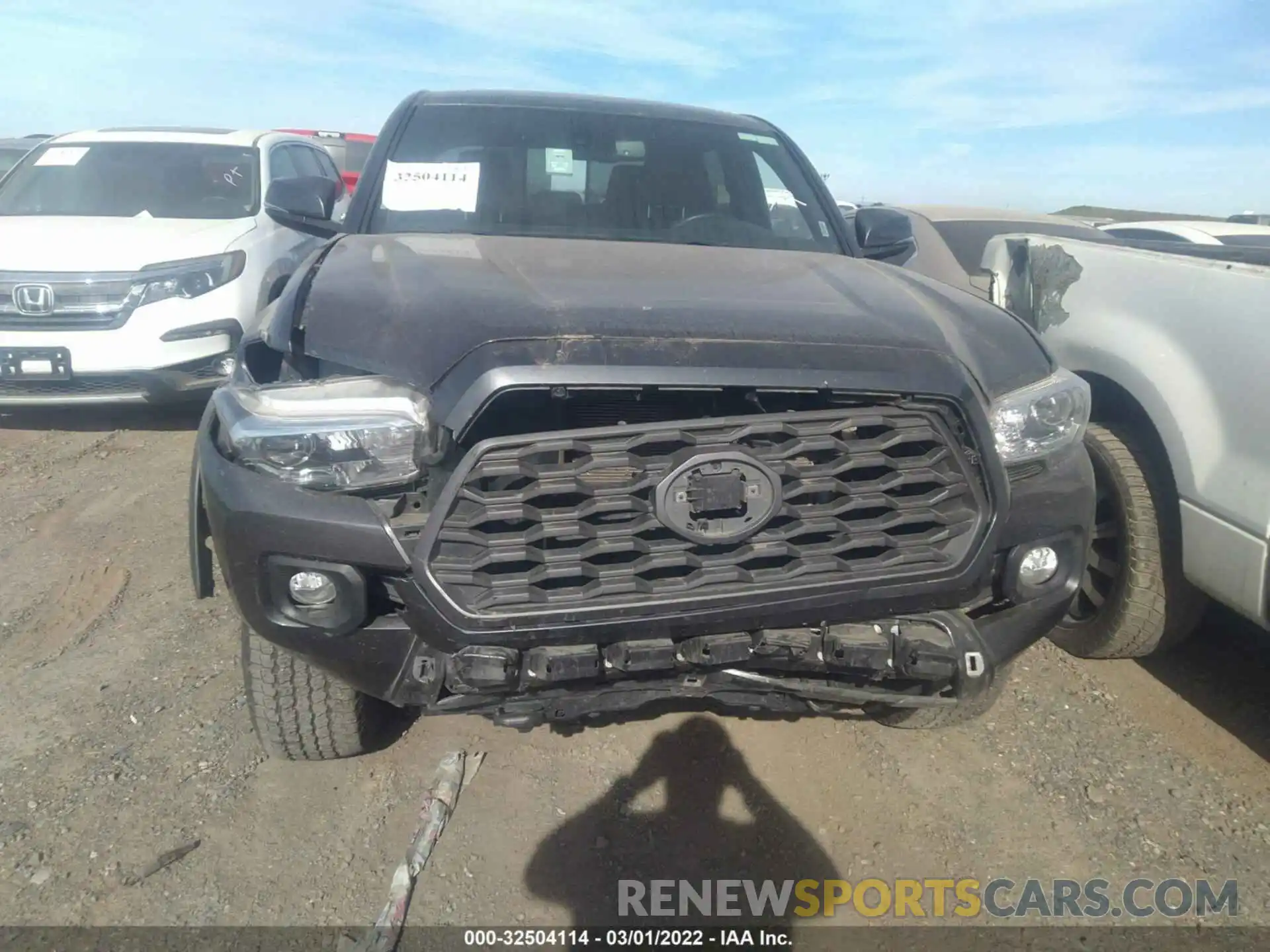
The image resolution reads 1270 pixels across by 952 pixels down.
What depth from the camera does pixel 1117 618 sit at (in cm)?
300

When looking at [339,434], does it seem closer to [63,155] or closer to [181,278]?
[181,278]

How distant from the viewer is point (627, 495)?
6.09 feet

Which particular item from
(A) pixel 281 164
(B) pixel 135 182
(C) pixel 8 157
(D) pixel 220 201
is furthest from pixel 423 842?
(C) pixel 8 157

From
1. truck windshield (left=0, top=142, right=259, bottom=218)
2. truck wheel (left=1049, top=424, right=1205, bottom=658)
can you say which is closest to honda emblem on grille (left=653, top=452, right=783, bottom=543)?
truck wheel (left=1049, top=424, right=1205, bottom=658)

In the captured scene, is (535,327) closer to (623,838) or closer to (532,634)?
(532,634)

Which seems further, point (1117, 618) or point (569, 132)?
point (569, 132)

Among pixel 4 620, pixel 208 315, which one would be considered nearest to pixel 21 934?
pixel 4 620

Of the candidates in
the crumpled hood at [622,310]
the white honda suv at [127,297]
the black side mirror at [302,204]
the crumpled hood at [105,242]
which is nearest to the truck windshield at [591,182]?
the black side mirror at [302,204]

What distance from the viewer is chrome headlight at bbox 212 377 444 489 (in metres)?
1.80

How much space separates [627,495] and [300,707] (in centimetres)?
116

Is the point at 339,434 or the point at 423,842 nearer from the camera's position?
the point at 339,434

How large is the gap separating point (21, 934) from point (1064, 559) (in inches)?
99.6

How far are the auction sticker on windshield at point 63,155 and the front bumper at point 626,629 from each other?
211 inches

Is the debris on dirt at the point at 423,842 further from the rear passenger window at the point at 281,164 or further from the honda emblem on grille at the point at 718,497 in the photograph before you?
the rear passenger window at the point at 281,164
